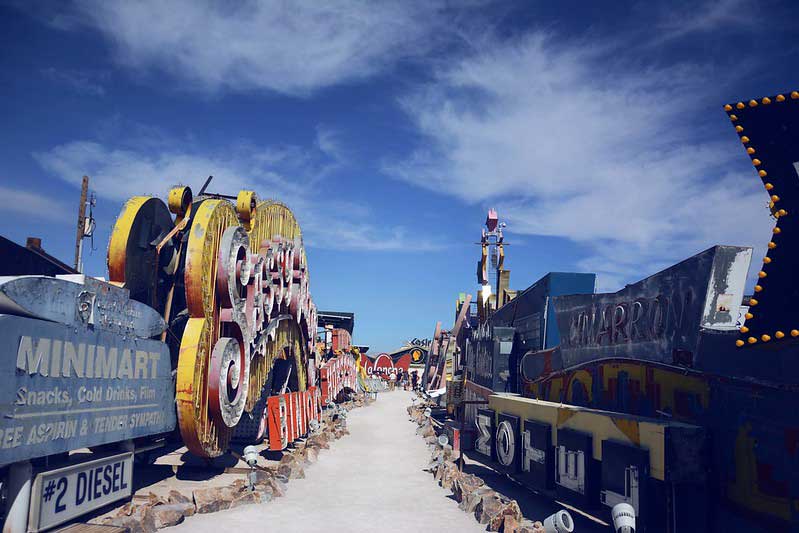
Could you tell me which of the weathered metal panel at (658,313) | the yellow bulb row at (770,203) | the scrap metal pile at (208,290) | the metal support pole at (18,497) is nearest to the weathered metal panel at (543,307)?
Answer: the weathered metal panel at (658,313)

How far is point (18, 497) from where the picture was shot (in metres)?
9.84

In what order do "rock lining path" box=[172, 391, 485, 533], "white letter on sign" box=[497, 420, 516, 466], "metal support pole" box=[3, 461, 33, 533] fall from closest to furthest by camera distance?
"metal support pole" box=[3, 461, 33, 533] → "rock lining path" box=[172, 391, 485, 533] → "white letter on sign" box=[497, 420, 516, 466]

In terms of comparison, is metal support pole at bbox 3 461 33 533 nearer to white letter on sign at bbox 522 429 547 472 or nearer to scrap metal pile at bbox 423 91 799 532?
scrap metal pile at bbox 423 91 799 532

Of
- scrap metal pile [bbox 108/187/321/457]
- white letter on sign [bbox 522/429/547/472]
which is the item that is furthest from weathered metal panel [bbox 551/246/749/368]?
scrap metal pile [bbox 108/187/321/457]

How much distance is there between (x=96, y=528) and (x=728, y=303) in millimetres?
12024

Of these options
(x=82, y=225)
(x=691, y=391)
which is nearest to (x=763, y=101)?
(x=691, y=391)

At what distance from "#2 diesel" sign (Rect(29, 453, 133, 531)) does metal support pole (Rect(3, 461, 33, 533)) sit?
112mm

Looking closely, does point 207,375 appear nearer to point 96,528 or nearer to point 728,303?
point 96,528

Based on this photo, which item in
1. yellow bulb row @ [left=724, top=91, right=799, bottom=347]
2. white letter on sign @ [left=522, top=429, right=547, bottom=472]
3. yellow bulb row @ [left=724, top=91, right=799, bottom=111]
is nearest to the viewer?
yellow bulb row @ [left=724, top=91, right=799, bottom=347]

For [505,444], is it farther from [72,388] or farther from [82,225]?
[82,225]

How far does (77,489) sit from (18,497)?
60.5 inches

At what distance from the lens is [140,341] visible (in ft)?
46.5

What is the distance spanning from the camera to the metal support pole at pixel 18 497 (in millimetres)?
9712

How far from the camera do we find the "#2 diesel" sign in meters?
10.1
